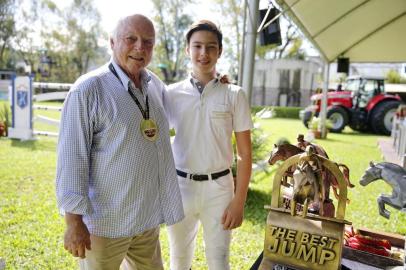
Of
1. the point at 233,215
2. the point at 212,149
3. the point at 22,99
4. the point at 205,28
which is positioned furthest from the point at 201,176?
the point at 22,99

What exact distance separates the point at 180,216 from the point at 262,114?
341 cm

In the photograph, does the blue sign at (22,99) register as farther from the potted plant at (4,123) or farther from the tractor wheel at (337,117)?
the tractor wheel at (337,117)

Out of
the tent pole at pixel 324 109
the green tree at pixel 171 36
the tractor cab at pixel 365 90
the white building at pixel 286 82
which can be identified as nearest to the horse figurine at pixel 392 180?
the tent pole at pixel 324 109

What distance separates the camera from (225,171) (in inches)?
75.2

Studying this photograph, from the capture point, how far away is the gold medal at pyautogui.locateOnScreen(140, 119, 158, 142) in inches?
60.7

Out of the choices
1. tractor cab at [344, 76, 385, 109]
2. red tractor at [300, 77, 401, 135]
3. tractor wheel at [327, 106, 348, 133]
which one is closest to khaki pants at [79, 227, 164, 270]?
red tractor at [300, 77, 401, 135]

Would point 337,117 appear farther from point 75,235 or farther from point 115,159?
point 75,235

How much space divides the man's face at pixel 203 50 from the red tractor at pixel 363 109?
11.1m

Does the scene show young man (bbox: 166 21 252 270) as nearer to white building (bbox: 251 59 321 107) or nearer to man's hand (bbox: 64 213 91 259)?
man's hand (bbox: 64 213 91 259)

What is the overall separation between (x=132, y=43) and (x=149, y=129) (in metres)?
0.38

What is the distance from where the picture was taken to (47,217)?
375cm

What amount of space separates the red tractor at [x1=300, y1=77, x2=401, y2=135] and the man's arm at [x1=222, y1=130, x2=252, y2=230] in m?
11.0

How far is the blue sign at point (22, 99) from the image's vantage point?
7.77 metres

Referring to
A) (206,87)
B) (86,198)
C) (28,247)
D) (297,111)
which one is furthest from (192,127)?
(297,111)
